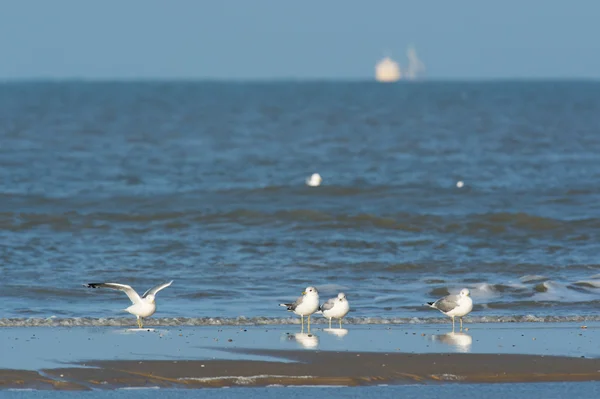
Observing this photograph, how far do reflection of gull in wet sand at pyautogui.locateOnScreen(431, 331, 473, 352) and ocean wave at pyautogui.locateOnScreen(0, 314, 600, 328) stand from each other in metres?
0.98

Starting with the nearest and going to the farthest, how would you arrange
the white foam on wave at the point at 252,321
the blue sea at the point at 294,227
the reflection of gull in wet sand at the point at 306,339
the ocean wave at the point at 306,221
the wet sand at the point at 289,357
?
the wet sand at the point at 289,357
the reflection of gull in wet sand at the point at 306,339
the white foam on wave at the point at 252,321
the blue sea at the point at 294,227
the ocean wave at the point at 306,221

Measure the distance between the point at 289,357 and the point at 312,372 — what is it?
65 cm

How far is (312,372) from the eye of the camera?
10164 millimetres

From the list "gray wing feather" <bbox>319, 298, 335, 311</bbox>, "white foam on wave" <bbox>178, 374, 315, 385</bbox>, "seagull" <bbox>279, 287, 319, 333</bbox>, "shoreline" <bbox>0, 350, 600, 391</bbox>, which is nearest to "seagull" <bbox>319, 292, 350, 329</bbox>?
"gray wing feather" <bbox>319, 298, 335, 311</bbox>

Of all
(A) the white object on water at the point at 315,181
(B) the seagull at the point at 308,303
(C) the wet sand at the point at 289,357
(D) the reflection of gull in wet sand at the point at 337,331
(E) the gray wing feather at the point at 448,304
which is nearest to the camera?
(C) the wet sand at the point at 289,357

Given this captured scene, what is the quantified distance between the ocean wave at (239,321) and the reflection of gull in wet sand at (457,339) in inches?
38.6

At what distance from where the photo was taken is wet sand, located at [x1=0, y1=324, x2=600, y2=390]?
997cm

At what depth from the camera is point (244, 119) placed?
238 feet

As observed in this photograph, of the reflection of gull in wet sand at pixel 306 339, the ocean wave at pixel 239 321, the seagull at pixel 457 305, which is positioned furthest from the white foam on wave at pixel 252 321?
the reflection of gull in wet sand at pixel 306 339

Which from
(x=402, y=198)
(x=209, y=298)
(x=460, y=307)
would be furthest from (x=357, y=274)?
(x=402, y=198)

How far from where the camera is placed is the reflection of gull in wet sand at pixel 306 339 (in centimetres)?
1144

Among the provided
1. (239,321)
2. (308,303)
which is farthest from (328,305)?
(239,321)

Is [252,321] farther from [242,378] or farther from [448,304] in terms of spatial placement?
[242,378]

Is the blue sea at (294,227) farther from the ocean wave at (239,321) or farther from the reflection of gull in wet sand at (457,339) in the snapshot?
the reflection of gull in wet sand at (457,339)
